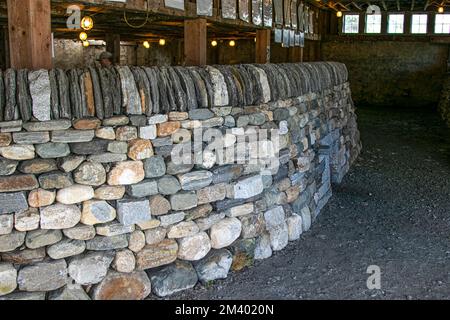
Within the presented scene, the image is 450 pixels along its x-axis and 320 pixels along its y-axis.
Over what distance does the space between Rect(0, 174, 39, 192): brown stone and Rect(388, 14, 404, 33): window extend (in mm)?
17523

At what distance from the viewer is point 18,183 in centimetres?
345

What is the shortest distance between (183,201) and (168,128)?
0.61 meters

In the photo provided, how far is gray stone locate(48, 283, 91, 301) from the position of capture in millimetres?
3623

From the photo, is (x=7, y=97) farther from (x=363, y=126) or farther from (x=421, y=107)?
(x=421, y=107)

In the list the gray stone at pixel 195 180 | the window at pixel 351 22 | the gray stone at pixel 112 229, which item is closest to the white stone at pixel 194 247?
the gray stone at pixel 195 180

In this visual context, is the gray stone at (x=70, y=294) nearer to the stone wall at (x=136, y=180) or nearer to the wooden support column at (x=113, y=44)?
the stone wall at (x=136, y=180)

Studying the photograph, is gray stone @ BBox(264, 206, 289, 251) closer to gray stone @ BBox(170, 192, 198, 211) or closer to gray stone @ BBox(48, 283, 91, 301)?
gray stone @ BBox(170, 192, 198, 211)

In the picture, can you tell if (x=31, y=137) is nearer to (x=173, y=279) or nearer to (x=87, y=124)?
(x=87, y=124)
